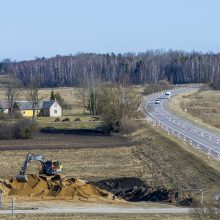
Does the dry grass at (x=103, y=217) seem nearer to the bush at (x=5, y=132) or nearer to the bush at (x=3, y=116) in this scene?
the bush at (x=5, y=132)

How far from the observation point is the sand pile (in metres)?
39.2

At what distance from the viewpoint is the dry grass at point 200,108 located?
88125 mm

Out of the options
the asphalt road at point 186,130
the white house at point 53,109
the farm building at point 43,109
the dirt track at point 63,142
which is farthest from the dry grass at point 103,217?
the white house at point 53,109

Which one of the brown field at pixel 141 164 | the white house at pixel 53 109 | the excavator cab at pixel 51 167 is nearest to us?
the excavator cab at pixel 51 167

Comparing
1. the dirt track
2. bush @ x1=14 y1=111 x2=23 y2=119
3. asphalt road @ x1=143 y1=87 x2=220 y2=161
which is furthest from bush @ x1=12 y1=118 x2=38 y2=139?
bush @ x1=14 y1=111 x2=23 y2=119

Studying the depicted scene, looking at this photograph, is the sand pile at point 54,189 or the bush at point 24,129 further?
the bush at point 24,129

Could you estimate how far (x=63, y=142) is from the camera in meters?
69.5

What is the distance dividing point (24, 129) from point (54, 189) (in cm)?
3627

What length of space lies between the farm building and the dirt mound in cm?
5811

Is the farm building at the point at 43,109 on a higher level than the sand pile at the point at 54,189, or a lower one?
lower

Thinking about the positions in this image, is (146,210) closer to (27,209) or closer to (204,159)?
(27,209)

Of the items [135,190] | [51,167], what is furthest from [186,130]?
[51,167]

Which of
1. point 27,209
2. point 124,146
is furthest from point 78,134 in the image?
point 27,209

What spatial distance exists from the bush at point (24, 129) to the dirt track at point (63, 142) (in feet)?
3.02
